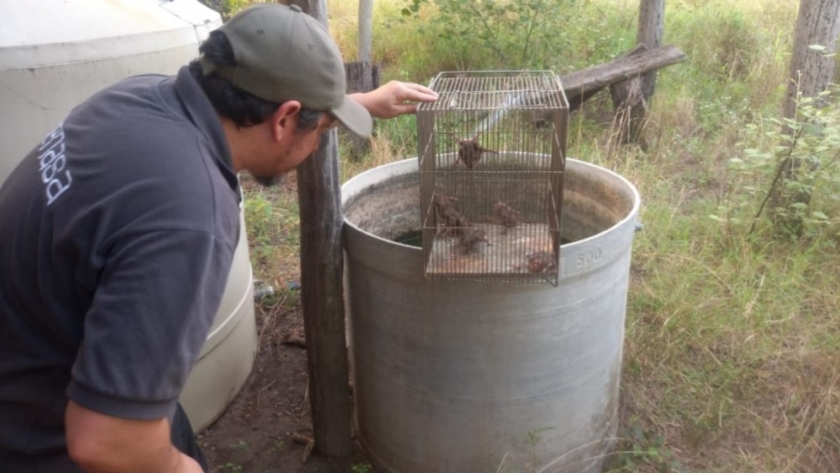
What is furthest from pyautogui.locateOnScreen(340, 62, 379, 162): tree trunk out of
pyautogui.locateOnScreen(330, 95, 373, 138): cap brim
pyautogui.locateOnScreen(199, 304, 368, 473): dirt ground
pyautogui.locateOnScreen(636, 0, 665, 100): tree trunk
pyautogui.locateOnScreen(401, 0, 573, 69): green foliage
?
pyautogui.locateOnScreen(330, 95, 373, 138): cap brim

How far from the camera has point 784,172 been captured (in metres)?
4.65

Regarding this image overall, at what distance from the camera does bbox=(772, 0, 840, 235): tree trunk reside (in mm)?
4633

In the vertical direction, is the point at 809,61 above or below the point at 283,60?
below

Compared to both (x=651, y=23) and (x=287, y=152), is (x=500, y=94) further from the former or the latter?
(x=651, y=23)

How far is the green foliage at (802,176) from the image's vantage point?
4383 millimetres

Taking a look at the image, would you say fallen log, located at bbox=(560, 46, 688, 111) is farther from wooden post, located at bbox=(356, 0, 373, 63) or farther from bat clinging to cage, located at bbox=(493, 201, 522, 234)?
bat clinging to cage, located at bbox=(493, 201, 522, 234)

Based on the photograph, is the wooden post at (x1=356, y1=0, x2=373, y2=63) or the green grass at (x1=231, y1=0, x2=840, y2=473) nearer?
the green grass at (x1=231, y1=0, x2=840, y2=473)

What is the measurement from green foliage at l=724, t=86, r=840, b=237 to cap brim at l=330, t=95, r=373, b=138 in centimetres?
287

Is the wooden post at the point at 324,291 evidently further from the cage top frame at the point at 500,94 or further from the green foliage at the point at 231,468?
the cage top frame at the point at 500,94

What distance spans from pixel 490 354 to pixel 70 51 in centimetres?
176

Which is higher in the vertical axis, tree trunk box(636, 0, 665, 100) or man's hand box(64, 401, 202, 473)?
man's hand box(64, 401, 202, 473)

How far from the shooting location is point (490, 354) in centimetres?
268

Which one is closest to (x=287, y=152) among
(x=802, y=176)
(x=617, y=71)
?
(x=802, y=176)

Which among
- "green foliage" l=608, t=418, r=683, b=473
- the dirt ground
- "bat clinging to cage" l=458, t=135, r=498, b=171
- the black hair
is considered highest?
the black hair
